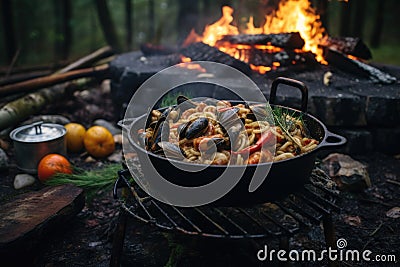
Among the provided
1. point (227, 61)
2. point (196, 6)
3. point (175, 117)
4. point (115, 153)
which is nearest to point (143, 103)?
point (115, 153)

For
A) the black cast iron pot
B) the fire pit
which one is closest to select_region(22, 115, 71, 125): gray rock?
the fire pit

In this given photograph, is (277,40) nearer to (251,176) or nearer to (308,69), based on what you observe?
(308,69)

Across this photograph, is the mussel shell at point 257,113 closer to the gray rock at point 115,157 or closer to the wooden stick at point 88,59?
the gray rock at point 115,157

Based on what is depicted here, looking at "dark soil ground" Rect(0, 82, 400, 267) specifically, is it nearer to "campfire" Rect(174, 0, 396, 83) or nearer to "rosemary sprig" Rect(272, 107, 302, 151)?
"rosemary sprig" Rect(272, 107, 302, 151)

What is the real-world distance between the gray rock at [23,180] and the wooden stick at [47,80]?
1747 mm

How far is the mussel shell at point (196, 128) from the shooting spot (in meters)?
2.45

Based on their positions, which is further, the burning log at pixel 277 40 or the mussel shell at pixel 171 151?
the burning log at pixel 277 40

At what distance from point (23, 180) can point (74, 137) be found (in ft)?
3.37

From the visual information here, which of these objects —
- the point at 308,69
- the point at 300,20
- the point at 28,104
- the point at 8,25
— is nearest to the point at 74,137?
the point at 28,104

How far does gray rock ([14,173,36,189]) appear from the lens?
4303 millimetres

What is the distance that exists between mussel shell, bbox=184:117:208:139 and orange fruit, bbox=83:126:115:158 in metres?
2.79

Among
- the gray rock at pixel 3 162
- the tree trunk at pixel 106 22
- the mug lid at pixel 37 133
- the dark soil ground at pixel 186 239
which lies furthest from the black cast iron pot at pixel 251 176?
the tree trunk at pixel 106 22

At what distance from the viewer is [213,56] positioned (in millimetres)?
5578

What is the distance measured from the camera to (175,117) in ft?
9.11
